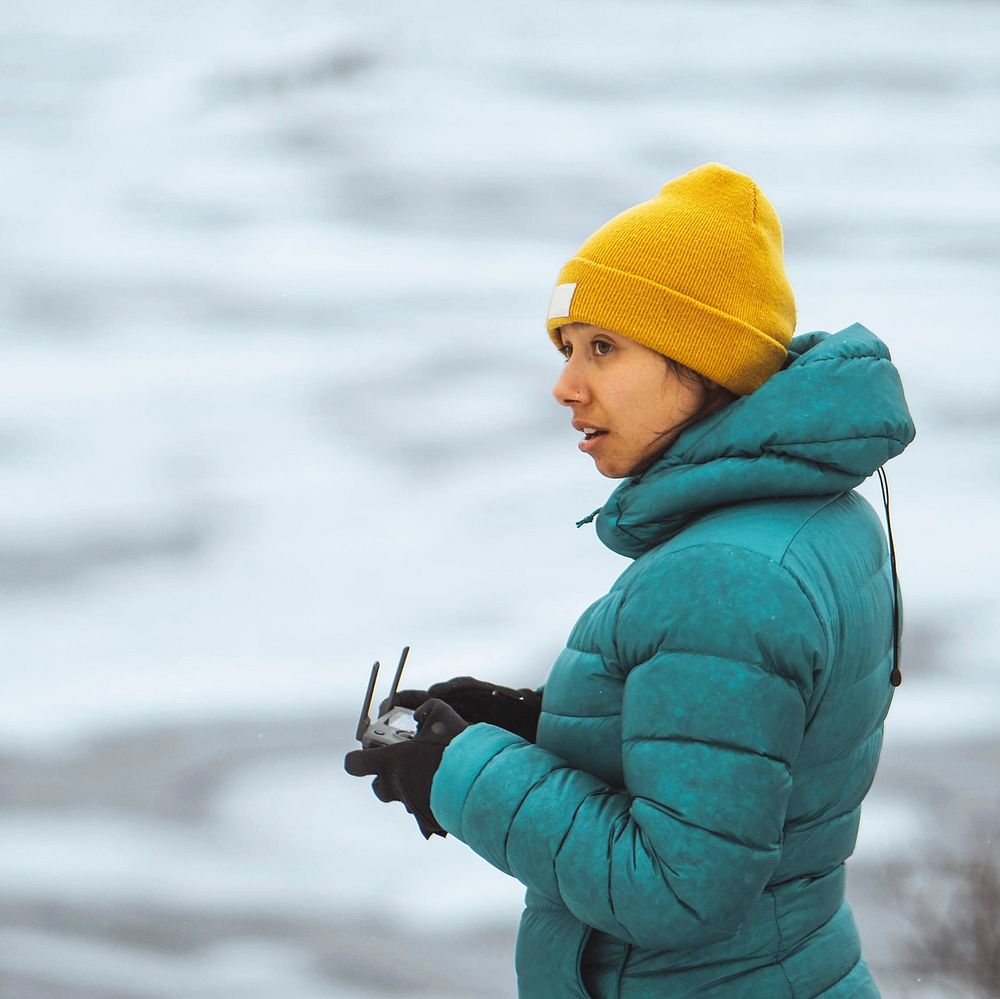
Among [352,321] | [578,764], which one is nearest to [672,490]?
[578,764]

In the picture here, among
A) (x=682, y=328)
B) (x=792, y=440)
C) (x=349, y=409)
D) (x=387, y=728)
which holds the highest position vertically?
(x=349, y=409)

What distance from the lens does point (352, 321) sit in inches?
128

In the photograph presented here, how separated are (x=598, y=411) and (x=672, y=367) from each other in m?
0.07

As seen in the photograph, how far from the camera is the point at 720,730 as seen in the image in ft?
3.02

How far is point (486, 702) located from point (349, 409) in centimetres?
187

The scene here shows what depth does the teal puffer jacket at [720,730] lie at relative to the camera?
0.93 meters

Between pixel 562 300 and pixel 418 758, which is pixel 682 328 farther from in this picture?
pixel 418 758

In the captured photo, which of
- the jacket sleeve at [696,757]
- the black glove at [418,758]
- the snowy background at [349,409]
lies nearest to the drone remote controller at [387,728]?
the black glove at [418,758]

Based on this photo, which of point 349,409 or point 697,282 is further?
point 349,409

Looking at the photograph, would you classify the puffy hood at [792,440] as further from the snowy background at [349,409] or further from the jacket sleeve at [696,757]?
the snowy background at [349,409]

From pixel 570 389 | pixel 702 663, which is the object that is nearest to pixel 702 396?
pixel 570 389

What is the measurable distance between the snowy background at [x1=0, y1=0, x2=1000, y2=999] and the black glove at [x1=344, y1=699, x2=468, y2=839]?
127cm

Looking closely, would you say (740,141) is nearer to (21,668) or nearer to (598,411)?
(21,668)

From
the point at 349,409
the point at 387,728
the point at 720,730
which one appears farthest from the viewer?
the point at 349,409
